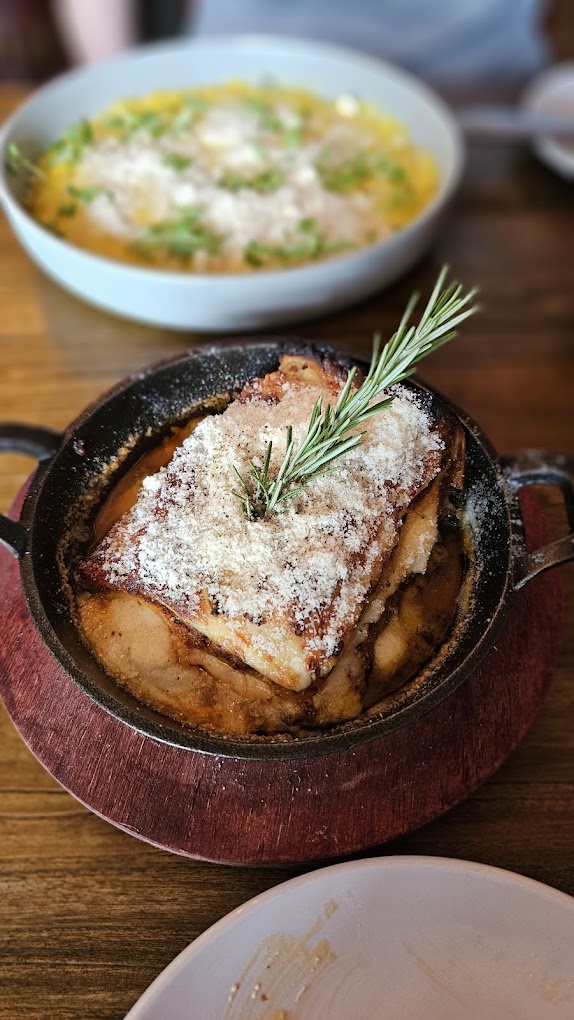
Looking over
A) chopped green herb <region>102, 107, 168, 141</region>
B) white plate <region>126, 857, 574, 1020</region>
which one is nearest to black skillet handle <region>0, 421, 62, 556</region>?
white plate <region>126, 857, 574, 1020</region>

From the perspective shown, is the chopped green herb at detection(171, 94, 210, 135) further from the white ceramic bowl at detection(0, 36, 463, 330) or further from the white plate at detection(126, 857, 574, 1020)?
the white plate at detection(126, 857, 574, 1020)

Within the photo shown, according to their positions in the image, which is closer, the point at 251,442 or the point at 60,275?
the point at 251,442

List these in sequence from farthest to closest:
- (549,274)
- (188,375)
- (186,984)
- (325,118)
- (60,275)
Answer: (325,118) → (549,274) → (60,275) → (188,375) → (186,984)

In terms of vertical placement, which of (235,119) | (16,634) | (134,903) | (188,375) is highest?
(235,119)

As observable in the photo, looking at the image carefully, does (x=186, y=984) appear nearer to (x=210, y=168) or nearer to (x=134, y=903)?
(x=134, y=903)

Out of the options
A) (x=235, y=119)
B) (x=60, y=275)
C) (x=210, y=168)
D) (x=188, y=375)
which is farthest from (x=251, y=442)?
(x=235, y=119)

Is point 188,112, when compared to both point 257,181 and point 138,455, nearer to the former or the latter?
point 257,181

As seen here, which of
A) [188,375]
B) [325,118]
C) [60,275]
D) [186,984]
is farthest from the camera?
[325,118]
